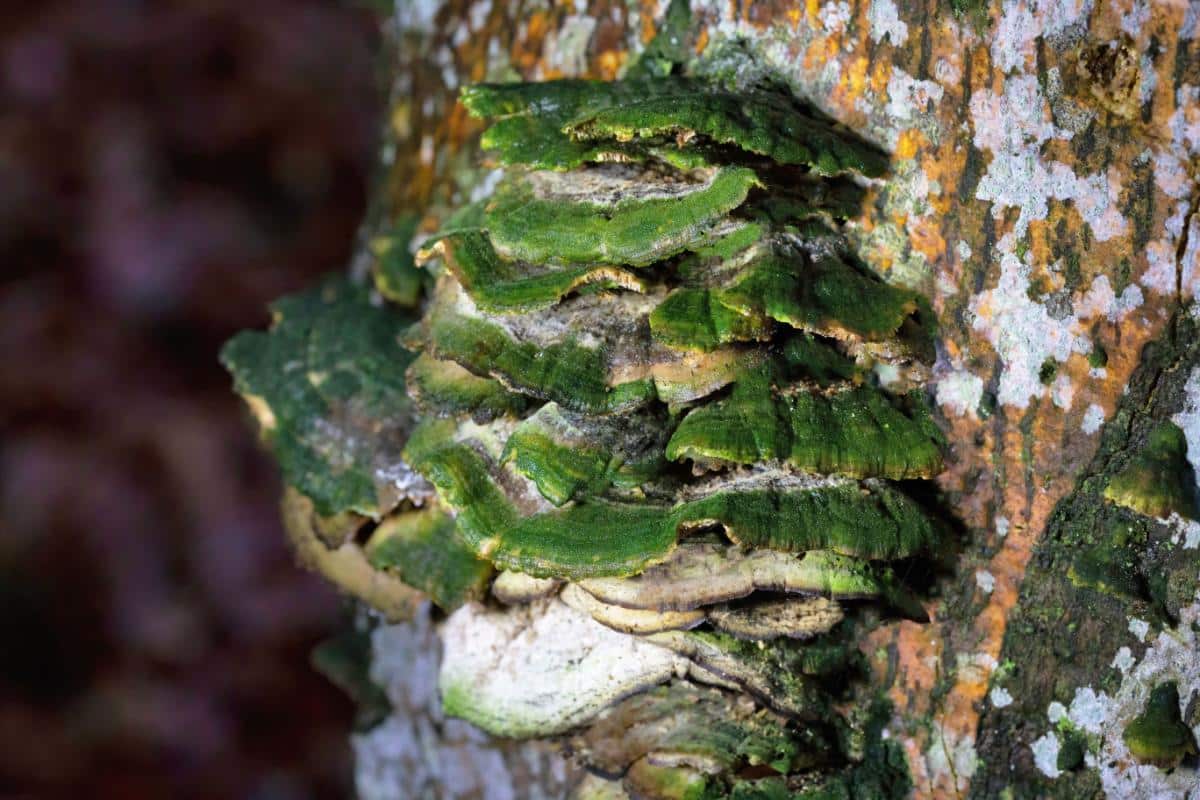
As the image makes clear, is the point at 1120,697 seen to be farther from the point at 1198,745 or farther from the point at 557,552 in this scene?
the point at 557,552

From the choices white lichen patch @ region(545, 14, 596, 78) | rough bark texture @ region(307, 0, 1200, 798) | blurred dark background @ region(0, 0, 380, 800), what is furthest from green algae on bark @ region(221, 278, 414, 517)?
blurred dark background @ region(0, 0, 380, 800)

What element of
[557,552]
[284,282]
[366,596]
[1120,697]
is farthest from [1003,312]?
[284,282]

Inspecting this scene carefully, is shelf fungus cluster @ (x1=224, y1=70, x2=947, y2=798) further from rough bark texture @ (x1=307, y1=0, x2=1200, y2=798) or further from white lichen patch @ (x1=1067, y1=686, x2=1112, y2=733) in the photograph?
white lichen patch @ (x1=1067, y1=686, x2=1112, y2=733)

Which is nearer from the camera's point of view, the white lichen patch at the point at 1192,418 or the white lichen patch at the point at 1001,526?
the white lichen patch at the point at 1192,418

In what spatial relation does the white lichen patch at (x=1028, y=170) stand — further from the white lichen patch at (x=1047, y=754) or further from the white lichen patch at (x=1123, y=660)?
the white lichen patch at (x=1047, y=754)

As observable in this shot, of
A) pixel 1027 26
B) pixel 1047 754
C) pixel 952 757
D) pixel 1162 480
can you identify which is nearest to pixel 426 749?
pixel 952 757

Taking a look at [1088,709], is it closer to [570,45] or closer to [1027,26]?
[1027,26]

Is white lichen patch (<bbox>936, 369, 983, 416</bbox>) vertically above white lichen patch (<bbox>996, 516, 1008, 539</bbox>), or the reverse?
white lichen patch (<bbox>936, 369, 983, 416</bbox>)

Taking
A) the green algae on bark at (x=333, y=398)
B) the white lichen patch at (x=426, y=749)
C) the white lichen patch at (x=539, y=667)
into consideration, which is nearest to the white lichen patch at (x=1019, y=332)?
the white lichen patch at (x=539, y=667)
